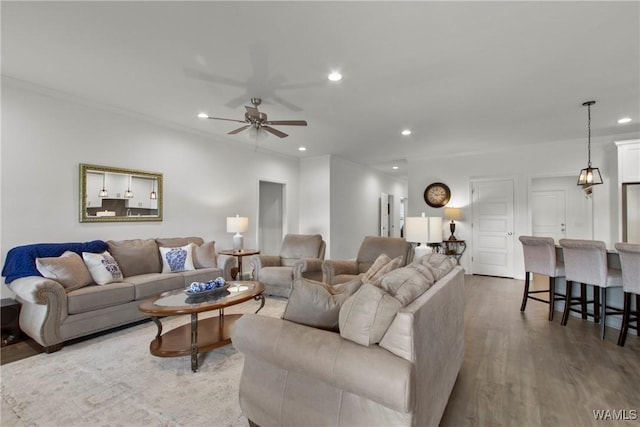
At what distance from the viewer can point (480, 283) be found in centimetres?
543

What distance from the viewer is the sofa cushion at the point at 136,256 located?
143 inches

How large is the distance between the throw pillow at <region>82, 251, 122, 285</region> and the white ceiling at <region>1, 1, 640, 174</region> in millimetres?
1863

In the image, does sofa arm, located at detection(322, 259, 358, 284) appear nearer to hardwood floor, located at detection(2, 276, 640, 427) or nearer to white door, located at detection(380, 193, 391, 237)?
hardwood floor, located at detection(2, 276, 640, 427)

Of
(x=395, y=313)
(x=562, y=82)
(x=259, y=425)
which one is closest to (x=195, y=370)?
(x=259, y=425)

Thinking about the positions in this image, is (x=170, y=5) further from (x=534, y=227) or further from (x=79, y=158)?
(x=534, y=227)

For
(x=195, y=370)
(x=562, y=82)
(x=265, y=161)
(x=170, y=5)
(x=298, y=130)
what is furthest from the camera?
(x=265, y=161)

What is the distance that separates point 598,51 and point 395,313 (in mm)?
2958

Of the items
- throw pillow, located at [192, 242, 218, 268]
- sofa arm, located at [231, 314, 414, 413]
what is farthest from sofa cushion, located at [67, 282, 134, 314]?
sofa arm, located at [231, 314, 414, 413]

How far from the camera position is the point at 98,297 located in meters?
2.95

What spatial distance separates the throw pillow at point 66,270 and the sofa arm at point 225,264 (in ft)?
4.94

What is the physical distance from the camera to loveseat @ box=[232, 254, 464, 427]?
1.22m

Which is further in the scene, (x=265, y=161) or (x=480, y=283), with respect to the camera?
(x=265, y=161)

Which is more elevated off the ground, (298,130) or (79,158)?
(298,130)

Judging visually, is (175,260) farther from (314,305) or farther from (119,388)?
(314,305)
